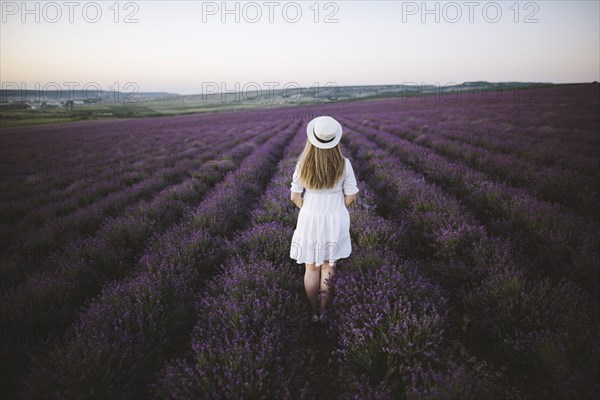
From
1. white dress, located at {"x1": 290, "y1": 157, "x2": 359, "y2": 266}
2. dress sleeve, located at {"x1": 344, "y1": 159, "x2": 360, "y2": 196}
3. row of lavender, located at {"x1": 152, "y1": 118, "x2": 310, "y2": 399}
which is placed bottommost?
row of lavender, located at {"x1": 152, "y1": 118, "x2": 310, "y2": 399}

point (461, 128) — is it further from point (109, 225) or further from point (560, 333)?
point (109, 225)

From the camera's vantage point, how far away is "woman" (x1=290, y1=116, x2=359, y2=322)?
231cm

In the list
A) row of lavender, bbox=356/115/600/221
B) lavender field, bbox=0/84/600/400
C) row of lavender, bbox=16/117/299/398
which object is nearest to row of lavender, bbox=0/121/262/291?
lavender field, bbox=0/84/600/400

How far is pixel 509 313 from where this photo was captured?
2076 millimetres

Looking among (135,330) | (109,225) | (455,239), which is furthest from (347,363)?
(109,225)

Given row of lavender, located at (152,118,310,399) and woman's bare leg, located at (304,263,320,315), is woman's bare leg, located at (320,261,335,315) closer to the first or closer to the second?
woman's bare leg, located at (304,263,320,315)

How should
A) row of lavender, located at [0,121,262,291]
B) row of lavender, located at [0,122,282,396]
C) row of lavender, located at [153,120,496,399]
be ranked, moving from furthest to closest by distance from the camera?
row of lavender, located at [0,121,262,291] < row of lavender, located at [0,122,282,396] < row of lavender, located at [153,120,496,399]

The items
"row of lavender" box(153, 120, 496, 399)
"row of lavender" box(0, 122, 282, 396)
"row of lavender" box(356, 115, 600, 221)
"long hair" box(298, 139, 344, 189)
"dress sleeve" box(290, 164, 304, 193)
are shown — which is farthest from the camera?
"row of lavender" box(356, 115, 600, 221)

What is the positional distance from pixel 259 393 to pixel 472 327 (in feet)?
6.06

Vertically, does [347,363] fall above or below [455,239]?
below

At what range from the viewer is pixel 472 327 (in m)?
2.32

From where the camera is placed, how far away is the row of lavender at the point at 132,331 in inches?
65.9

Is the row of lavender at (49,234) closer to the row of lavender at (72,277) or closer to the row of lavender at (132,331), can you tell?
the row of lavender at (72,277)

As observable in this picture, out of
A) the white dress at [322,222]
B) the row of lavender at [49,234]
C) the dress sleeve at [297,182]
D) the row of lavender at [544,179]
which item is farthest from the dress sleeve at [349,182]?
the row of lavender at [544,179]
